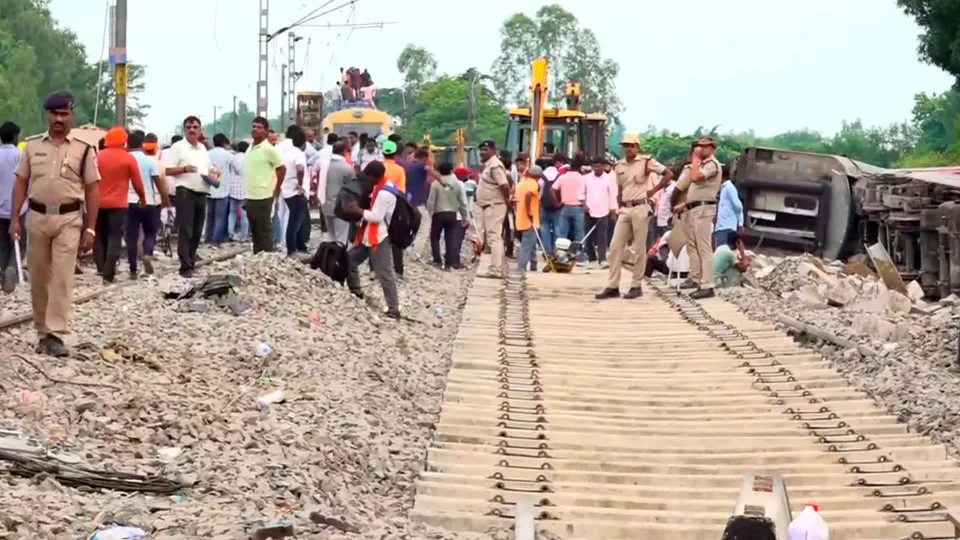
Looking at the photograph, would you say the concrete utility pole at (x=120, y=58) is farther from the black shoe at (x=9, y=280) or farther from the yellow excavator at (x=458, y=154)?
the yellow excavator at (x=458, y=154)

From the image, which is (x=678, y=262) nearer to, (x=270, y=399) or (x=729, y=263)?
(x=729, y=263)

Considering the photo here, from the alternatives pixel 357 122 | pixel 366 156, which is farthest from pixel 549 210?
pixel 357 122

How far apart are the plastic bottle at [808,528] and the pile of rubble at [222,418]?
146 cm

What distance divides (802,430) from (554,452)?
6.03 feet

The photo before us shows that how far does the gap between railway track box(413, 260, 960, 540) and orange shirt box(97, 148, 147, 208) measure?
141 inches

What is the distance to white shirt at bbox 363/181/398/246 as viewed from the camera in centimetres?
1467

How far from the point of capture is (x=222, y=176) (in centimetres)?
2106

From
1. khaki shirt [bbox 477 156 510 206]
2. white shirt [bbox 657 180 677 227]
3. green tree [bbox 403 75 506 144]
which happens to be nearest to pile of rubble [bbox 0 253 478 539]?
khaki shirt [bbox 477 156 510 206]

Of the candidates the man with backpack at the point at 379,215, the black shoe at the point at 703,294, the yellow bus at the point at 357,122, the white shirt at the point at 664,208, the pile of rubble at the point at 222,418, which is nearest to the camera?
the pile of rubble at the point at 222,418

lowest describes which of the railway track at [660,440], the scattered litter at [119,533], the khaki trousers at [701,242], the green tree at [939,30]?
the railway track at [660,440]

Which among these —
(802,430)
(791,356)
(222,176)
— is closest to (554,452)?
(802,430)

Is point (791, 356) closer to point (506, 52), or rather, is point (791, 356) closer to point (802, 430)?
point (802, 430)

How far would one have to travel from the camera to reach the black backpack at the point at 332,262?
55.4ft

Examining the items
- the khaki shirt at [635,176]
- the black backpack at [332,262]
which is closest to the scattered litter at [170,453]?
the black backpack at [332,262]
